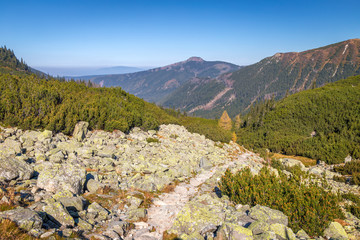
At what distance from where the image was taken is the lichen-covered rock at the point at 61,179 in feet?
30.1

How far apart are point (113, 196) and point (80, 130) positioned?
973 centimetres

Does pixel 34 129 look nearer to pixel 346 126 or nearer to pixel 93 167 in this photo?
pixel 93 167

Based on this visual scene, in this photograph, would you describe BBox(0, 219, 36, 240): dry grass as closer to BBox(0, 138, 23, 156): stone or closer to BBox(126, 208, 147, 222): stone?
BBox(126, 208, 147, 222): stone

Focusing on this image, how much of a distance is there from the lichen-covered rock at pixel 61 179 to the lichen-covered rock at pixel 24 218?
3.89 meters

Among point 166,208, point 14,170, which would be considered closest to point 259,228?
point 166,208

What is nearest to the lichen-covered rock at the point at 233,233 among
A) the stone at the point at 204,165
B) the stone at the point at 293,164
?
the stone at the point at 204,165

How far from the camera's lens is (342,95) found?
6191 centimetres

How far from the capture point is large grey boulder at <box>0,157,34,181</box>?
912 centimetres

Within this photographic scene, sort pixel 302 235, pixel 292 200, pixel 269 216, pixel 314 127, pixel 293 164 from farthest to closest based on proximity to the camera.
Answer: pixel 314 127 < pixel 293 164 < pixel 292 200 < pixel 269 216 < pixel 302 235

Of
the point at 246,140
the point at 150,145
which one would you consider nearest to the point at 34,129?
the point at 150,145

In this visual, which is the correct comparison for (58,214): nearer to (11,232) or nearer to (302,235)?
(11,232)

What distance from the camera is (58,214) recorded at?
6734mm

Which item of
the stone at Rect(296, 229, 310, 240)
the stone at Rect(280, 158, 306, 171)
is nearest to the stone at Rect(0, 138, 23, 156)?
the stone at Rect(296, 229, 310, 240)

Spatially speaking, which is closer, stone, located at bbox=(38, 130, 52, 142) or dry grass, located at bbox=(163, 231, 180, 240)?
dry grass, located at bbox=(163, 231, 180, 240)
